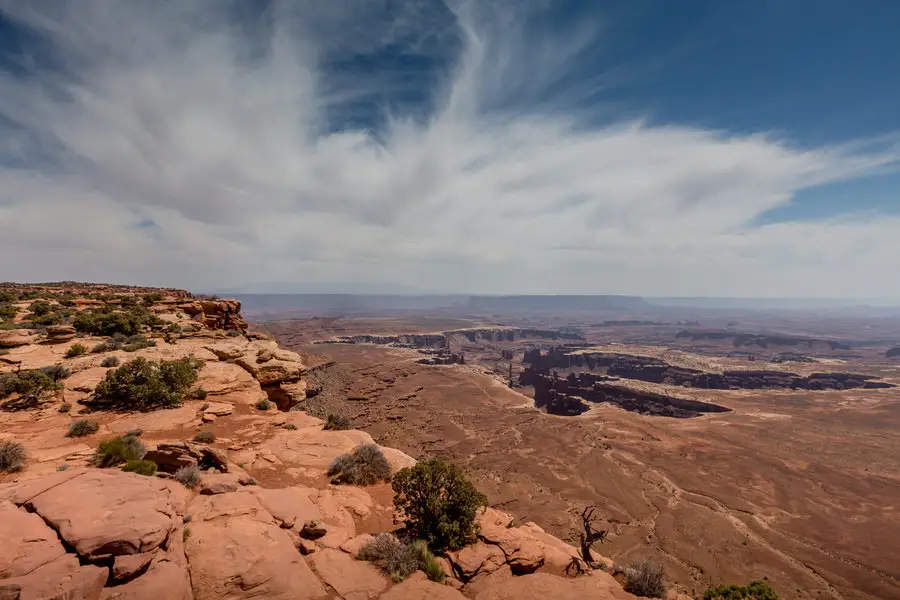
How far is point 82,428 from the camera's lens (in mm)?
11539

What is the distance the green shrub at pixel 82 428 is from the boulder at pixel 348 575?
953 centimetres

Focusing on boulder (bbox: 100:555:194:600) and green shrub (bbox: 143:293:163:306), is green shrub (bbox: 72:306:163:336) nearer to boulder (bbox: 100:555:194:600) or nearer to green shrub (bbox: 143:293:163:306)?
green shrub (bbox: 143:293:163:306)

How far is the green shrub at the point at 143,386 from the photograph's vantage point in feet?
46.0

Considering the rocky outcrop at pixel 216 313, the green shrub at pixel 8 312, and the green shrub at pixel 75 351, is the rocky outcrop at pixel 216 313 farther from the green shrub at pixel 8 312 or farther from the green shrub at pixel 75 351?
the green shrub at pixel 75 351

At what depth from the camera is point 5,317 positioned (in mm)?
20688

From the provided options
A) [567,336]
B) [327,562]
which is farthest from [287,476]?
[567,336]

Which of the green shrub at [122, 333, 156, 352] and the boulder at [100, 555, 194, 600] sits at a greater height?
the green shrub at [122, 333, 156, 352]

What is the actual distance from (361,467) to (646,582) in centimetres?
852

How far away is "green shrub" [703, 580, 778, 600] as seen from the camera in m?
11.1

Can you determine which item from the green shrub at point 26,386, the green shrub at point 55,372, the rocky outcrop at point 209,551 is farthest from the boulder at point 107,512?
the green shrub at point 55,372

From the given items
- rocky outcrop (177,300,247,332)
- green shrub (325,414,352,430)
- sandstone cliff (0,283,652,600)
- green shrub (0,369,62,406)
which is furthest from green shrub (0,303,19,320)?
green shrub (325,414,352,430)

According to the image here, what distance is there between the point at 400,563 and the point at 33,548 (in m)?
5.96

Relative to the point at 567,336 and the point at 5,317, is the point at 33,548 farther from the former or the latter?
the point at 567,336

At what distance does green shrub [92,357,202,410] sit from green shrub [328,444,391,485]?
24.9 feet
